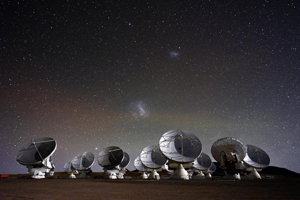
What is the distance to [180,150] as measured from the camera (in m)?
23.6

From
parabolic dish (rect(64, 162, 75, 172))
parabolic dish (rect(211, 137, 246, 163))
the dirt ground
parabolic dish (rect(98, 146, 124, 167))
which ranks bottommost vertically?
the dirt ground

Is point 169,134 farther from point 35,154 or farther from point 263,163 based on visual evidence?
point 263,163

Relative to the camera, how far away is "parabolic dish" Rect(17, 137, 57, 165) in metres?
24.2

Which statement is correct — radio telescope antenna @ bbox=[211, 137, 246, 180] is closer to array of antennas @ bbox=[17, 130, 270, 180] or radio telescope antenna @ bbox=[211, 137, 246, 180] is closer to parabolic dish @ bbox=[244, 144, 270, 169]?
array of antennas @ bbox=[17, 130, 270, 180]

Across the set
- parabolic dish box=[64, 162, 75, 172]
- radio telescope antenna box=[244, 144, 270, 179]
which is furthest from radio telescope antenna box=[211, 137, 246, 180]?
parabolic dish box=[64, 162, 75, 172]

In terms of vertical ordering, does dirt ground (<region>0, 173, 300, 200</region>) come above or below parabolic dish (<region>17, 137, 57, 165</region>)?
below

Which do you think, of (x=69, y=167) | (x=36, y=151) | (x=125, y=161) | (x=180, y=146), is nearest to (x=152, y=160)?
(x=125, y=161)

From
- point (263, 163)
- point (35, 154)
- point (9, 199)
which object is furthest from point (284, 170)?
point (9, 199)

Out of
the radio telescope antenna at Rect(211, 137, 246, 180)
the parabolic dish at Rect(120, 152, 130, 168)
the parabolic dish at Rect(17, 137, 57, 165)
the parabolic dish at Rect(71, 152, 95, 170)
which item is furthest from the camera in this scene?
the parabolic dish at Rect(120, 152, 130, 168)

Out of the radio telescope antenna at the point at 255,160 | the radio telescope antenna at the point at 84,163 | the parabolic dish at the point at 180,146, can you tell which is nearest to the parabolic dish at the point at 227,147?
the parabolic dish at the point at 180,146

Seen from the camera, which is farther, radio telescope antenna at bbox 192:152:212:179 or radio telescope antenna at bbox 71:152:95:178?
radio telescope antenna at bbox 192:152:212:179

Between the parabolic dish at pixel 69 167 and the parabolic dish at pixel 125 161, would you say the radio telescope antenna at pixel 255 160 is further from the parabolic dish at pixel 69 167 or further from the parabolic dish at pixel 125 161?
the parabolic dish at pixel 69 167

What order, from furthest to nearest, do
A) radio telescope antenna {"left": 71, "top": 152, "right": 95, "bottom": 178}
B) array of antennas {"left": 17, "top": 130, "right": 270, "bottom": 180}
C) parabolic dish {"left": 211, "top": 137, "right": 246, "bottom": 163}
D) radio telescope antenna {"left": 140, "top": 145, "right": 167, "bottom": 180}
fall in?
1. radio telescope antenna {"left": 71, "top": 152, "right": 95, "bottom": 178}
2. radio telescope antenna {"left": 140, "top": 145, "right": 167, "bottom": 180}
3. parabolic dish {"left": 211, "top": 137, "right": 246, "bottom": 163}
4. array of antennas {"left": 17, "top": 130, "right": 270, "bottom": 180}

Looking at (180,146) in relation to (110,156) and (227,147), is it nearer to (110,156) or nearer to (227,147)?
(227,147)
